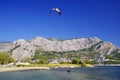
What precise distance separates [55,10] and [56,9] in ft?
0.69

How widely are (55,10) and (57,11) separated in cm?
63

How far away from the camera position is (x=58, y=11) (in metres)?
34.4

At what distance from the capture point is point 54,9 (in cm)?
3519

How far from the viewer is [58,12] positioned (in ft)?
113

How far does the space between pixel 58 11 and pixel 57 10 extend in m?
0.38

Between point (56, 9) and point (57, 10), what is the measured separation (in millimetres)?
358

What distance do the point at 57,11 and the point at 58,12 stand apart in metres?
0.30

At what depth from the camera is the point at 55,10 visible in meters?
35.1

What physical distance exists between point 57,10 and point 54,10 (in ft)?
1.60

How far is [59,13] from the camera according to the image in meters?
34.3

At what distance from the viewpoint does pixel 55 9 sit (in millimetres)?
35188

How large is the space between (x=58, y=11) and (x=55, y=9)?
93 centimetres

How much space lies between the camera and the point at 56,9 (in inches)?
1379

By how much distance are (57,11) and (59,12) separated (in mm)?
367
